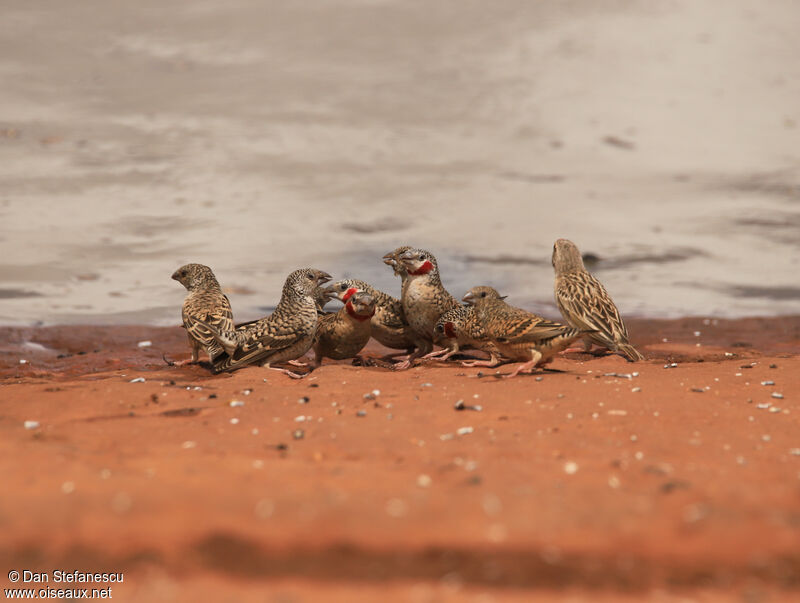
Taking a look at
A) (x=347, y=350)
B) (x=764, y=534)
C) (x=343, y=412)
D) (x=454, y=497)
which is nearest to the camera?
(x=764, y=534)

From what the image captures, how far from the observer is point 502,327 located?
7.73m

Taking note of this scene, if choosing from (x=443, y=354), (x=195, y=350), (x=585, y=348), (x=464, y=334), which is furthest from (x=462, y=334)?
(x=195, y=350)

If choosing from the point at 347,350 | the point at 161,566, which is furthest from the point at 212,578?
the point at 347,350

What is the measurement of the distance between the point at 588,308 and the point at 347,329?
7.51 feet

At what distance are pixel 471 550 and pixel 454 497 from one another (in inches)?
18.9

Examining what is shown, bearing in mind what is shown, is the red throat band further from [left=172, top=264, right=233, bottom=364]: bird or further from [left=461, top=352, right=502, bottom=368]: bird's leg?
[left=172, top=264, right=233, bottom=364]: bird

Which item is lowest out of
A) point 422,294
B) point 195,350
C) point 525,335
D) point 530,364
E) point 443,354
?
point 443,354

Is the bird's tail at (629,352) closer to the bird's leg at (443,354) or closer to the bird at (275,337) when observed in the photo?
the bird's leg at (443,354)

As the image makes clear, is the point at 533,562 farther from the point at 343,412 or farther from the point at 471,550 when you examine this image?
the point at 343,412

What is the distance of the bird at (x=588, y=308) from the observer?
26.9 ft

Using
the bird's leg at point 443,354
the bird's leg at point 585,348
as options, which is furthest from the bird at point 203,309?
the bird's leg at point 585,348

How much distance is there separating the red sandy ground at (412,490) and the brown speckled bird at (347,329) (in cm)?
134

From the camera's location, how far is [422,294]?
8.59m

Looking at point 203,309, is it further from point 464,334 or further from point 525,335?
point 525,335
